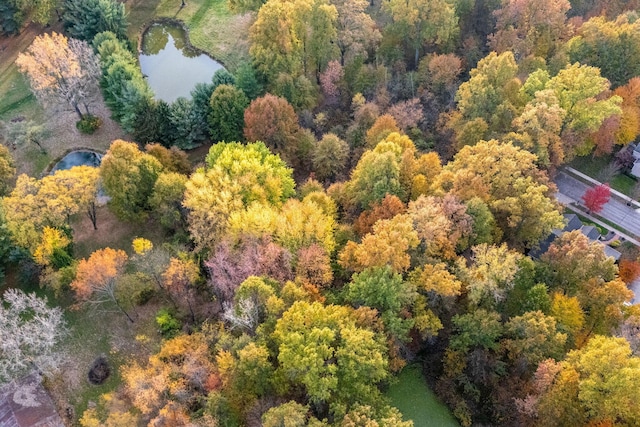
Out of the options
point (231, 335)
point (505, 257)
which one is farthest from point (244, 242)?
point (505, 257)

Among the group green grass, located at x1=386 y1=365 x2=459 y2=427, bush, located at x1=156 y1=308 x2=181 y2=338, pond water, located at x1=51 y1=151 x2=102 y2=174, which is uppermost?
pond water, located at x1=51 y1=151 x2=102 y2=174

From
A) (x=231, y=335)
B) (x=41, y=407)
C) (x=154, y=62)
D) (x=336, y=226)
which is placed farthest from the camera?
(x=154, y=62)

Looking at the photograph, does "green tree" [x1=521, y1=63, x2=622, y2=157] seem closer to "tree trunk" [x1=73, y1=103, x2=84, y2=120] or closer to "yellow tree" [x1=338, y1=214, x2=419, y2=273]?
"yellow tree" [x1=338, y1=214, x2=419, y2=273]

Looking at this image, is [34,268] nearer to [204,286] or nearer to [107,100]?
[204,286]

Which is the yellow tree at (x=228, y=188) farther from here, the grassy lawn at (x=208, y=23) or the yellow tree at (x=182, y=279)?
the grassy lawn at (x=208, y=23)

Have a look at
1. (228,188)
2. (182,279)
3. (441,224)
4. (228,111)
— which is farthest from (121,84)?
(441,224)

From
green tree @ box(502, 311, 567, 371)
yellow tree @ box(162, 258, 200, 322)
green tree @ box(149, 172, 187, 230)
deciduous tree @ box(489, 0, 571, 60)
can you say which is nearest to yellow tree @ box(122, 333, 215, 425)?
yellow tree @ box(162, 258, 200, 322)
